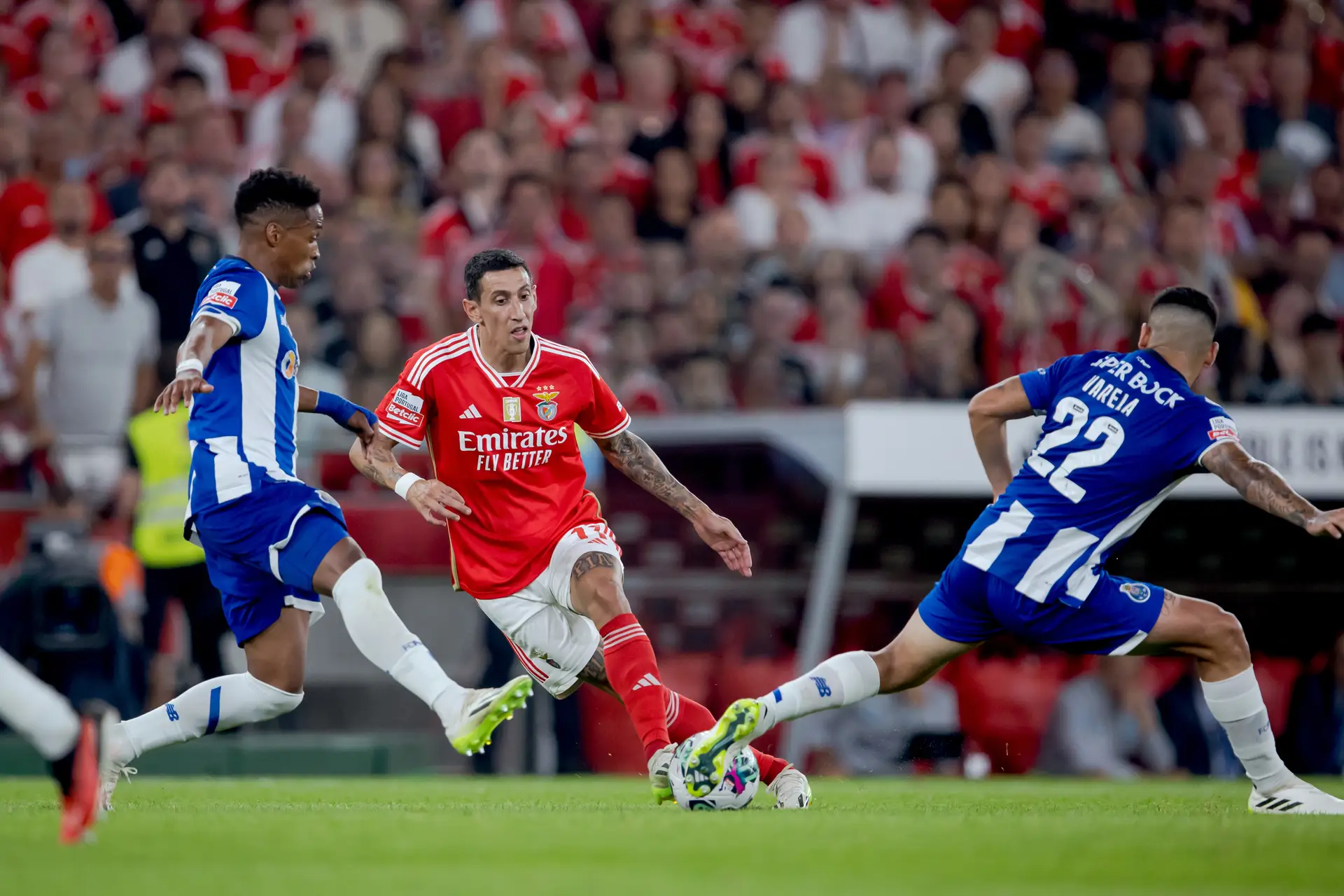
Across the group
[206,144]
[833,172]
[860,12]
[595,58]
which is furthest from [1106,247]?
[206,144]

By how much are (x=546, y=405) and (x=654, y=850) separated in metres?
2.45

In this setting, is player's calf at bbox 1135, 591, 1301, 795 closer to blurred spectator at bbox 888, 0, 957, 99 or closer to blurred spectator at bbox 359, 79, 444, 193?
blurred spectator at bbox 359, 79, 444, 193

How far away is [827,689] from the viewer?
667 centimetres

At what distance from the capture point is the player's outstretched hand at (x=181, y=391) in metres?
5.77

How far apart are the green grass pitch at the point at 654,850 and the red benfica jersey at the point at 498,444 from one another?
1.01m

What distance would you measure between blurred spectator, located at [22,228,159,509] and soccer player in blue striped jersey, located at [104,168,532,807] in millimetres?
5233

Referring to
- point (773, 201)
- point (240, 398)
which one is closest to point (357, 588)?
point (240, 398)

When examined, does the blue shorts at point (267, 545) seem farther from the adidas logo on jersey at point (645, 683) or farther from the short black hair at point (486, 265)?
the adidas logo on jersey at point (645, 683)

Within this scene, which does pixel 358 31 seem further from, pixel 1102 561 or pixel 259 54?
pixel 1102 561

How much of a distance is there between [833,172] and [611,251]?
9.25ft

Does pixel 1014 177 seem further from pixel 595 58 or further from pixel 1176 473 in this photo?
pixel 1176 473

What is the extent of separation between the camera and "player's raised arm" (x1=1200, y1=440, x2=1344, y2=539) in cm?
614

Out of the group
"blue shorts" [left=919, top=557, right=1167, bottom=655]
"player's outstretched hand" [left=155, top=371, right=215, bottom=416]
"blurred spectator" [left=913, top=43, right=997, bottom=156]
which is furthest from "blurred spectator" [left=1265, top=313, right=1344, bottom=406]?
"player's outstretched hand" [left=155, top=371, right=215, bottom=416]

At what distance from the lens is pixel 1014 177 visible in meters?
15.2
